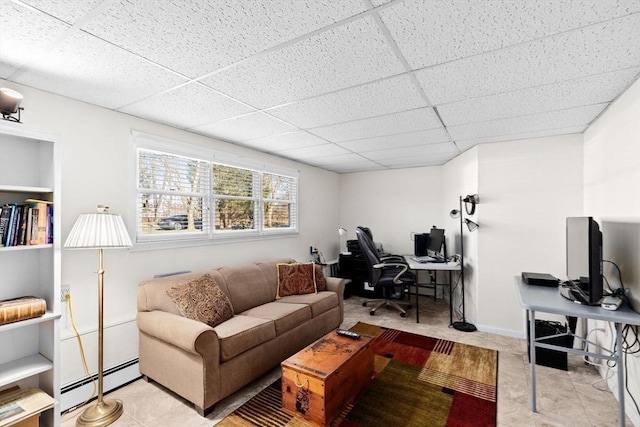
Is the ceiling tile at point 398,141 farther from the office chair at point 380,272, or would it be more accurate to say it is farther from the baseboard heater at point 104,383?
the baseboard heater at point 104,383

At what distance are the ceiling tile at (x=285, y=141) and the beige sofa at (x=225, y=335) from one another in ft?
4.97

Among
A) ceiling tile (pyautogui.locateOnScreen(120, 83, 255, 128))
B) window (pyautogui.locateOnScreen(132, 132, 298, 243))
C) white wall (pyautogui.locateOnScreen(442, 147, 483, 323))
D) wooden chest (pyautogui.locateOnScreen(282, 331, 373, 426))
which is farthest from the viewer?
white wall (pyautogui.locateOnScreen(442, 147, 483, 323))

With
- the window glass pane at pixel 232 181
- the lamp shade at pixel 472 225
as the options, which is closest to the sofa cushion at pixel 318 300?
the window glass pane at pixel 232 181

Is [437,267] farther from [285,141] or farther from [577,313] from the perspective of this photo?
[285,141]

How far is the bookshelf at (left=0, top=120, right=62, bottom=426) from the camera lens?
1813mm

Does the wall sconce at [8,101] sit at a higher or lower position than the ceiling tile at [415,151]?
lower

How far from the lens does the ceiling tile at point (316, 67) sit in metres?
1.46

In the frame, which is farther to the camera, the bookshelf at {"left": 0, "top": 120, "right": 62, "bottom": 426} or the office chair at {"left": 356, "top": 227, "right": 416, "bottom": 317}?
the office chair at {"left": 356, "top": 227, "right": 416, "bottom": 317}

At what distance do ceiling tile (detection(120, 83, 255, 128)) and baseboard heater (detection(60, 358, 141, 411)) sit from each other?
2.21 metres

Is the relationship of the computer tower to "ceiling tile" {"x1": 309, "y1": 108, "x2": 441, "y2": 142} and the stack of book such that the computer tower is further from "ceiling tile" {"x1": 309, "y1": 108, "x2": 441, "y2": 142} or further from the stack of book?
the stack of book

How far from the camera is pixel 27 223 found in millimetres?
1790

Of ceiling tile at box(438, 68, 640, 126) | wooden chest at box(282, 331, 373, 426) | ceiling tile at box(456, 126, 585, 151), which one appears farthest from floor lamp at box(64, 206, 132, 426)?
ceiling tile at box(456, 126, 585, 151)

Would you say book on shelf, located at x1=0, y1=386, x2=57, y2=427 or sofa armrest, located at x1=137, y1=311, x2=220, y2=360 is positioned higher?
sofa armrest, located at x1=137, y1=311, x2=220, y2=360

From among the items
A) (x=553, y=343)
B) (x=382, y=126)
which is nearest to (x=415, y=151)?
(x=382, y=126)
